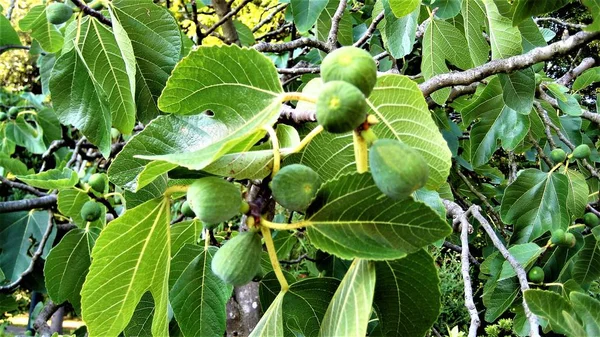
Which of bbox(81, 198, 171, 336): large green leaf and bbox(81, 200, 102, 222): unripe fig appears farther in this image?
bbox(81, 200, 102, 222): unripe fig

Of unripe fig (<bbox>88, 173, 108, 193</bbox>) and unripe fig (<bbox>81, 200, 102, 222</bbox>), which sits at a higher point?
unripe fig (<bbox>88, 173, 108, 193</bbox>)

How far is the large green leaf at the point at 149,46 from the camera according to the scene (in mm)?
1226

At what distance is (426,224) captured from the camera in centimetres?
57

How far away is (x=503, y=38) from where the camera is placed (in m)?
1.38

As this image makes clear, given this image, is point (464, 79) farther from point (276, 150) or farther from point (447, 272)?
point (447, 272)

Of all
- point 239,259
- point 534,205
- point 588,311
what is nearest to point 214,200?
point 239,259

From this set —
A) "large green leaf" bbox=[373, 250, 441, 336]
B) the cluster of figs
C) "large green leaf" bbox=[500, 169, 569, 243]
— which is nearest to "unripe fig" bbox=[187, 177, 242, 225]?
the cluster of figs

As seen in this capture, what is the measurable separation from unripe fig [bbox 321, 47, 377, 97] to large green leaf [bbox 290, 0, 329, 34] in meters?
1.10

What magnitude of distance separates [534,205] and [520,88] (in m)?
0.71

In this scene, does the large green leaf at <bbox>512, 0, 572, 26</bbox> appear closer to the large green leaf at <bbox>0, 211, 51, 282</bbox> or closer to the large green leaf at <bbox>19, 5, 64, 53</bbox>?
the large green leaf at <bbox>19, 5, 64, 53</bbox>

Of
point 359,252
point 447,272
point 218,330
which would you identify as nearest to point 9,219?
point 218,330

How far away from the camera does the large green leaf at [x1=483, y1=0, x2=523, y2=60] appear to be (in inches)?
53.6

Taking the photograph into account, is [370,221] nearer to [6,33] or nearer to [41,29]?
[41,29]

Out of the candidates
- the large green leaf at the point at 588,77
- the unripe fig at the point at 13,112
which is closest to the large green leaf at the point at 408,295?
the large green leaf at the point at 588,77
